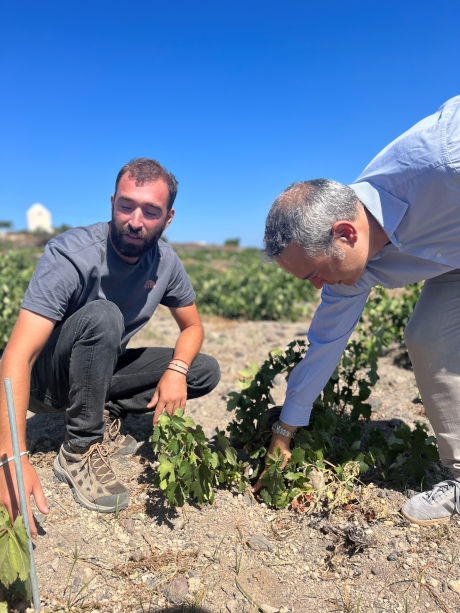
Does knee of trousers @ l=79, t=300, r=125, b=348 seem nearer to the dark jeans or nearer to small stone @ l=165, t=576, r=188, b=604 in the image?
the dark jeans

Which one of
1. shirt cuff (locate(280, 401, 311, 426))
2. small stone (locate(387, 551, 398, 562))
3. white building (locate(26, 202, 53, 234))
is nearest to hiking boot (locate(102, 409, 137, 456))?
shirt cuff (locate(280, 401, 311, 426))

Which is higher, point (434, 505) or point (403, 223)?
point (403, 223)

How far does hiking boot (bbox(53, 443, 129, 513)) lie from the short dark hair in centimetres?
121

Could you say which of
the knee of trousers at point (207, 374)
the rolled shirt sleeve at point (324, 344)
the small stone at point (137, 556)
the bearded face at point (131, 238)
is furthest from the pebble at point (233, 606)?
the bearded face at point (131, 238)

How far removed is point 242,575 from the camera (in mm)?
1826

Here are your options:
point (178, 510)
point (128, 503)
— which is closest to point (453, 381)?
point (178, 510)

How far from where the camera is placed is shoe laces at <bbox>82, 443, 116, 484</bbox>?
7.23 ft

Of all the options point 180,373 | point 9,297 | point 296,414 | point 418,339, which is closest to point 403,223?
point 418,339

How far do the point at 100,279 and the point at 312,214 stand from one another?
42.0 inches

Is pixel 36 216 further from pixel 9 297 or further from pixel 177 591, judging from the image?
pixel 177 591

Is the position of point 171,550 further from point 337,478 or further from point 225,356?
point 225,356

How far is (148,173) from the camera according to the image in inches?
90.9

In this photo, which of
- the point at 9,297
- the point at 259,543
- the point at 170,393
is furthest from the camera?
the point at 9,297

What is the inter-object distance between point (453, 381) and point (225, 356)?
283 cm
